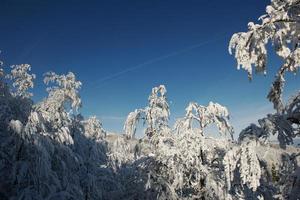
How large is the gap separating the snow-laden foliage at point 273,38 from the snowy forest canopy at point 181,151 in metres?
0.02

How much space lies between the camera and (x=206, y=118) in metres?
11.7

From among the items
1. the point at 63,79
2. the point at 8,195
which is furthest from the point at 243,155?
the point at 63,79

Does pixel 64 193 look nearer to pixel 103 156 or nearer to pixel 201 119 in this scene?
pixel 201 119

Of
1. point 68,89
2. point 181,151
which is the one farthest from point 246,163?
point 68,89

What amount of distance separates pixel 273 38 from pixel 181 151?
21.5 ft

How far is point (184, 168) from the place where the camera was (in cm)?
1177

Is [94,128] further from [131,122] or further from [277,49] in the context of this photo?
[277,49]

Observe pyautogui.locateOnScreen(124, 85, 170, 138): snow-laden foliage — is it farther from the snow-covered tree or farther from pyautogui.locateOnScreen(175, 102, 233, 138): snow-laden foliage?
the snow-covered tree

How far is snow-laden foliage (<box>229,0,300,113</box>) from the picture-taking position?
5254mm

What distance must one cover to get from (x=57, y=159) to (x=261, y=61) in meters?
8.97

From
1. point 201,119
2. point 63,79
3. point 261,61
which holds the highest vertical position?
point 63,79

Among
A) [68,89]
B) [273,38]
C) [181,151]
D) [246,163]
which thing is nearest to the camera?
[246,163]

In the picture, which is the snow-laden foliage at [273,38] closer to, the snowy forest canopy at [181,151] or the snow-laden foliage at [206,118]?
the snowy forest canopy at [181,151]

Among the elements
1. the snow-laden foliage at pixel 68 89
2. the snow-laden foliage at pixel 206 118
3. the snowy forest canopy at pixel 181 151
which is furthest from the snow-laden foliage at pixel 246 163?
the snow-laden foliage at pixel 68 89
